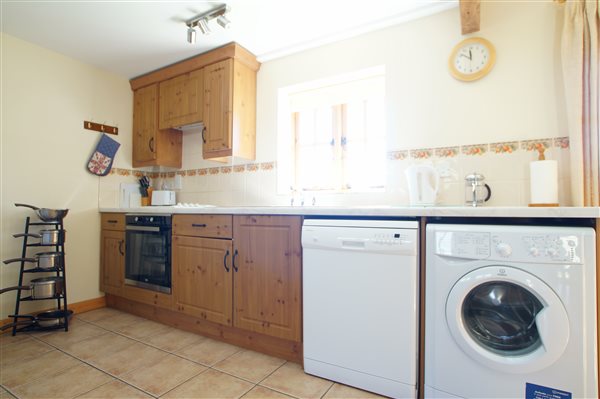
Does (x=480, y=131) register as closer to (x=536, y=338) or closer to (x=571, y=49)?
(x=571, y=49)

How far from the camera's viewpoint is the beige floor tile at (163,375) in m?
1.50

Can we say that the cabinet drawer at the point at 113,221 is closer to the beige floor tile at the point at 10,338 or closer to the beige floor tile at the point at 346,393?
the beige floor tile at the point at 10,338

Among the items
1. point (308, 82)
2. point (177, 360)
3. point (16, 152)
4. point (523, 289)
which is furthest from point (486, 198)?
point (16, 152)

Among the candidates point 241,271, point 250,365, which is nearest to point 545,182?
point 241,271

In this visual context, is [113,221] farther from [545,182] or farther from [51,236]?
[545,182]

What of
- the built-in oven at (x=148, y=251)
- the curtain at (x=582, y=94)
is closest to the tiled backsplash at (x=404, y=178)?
the curtain at (x=582, y=94)

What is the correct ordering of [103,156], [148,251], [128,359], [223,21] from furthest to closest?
[103,156] < [148,251] < [223,21] < [128,359]

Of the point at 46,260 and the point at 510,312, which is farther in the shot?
the point at 46,260

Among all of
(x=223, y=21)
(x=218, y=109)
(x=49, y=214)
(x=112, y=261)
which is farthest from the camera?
(x=112, y=261)

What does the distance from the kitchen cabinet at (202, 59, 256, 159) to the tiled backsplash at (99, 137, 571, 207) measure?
0.89ft

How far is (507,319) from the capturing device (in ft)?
3.99

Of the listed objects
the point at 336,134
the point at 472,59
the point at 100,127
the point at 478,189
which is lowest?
the point at 478,189

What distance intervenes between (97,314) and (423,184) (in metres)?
2.82

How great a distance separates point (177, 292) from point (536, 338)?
2069 millimetres
